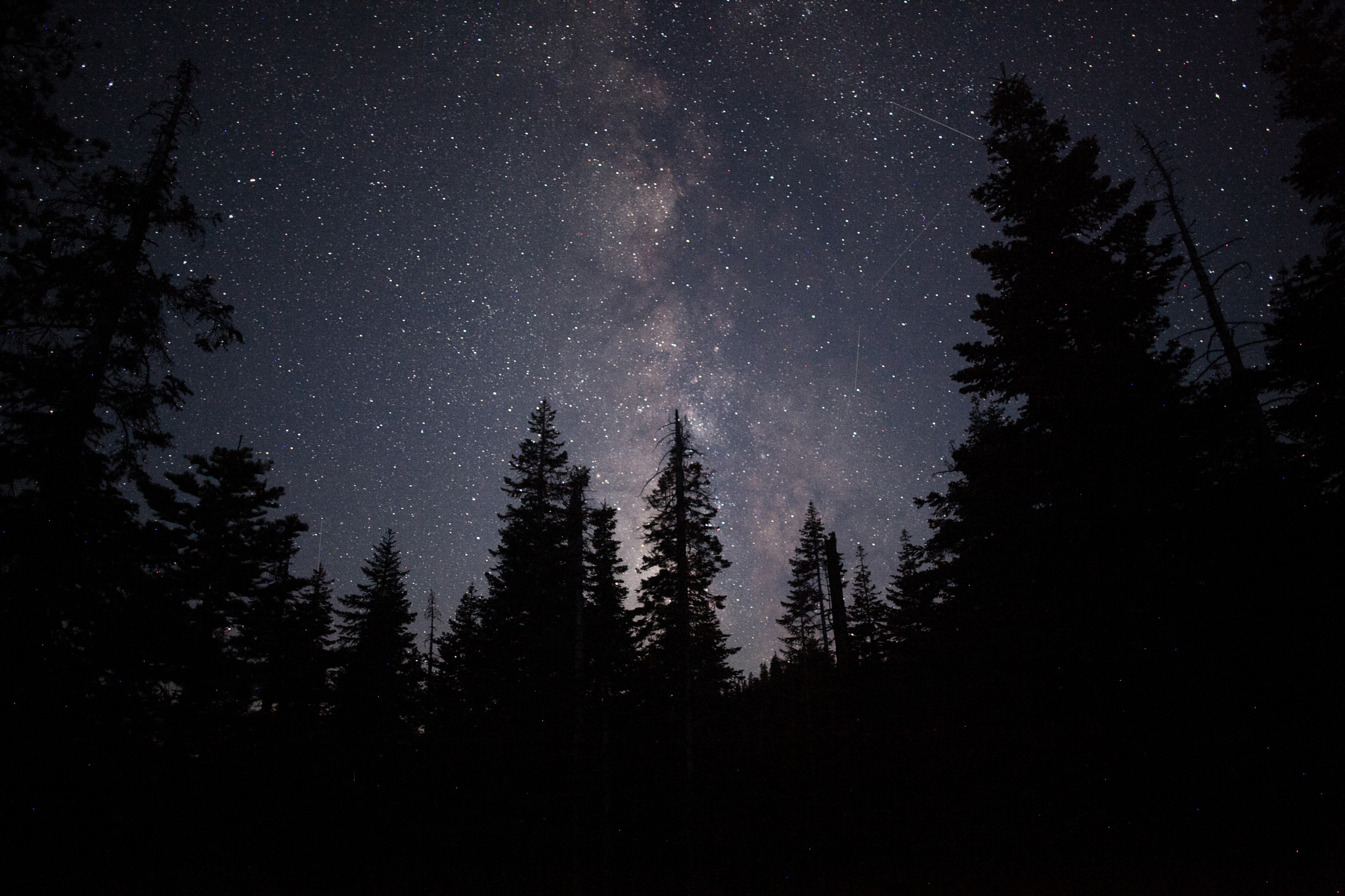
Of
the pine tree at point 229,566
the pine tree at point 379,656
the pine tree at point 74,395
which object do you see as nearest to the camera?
the pine tree at point 74,395

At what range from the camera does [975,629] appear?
56.8ft

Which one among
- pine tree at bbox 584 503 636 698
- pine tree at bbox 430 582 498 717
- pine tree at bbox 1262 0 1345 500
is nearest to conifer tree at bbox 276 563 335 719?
pine tree at bbox 430 582 498 717

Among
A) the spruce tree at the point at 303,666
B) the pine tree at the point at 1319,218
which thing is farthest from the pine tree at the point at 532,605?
the pine tree at the point at 1319,218

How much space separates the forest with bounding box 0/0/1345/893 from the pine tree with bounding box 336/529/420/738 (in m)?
5.48

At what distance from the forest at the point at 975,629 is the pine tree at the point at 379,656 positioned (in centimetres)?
548

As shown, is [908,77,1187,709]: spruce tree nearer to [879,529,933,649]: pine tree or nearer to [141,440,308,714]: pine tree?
[879,529,933,649]: pine tree

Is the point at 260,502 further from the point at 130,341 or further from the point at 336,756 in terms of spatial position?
the point at 130,341

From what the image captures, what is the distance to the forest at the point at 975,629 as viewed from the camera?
9.21 metres

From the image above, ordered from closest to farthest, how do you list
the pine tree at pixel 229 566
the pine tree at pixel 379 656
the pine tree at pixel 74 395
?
the pine tree at pixel 74 395
the pine tree at pixel 229 566
the pine tree at pixel 379 656

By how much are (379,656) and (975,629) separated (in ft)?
95.4

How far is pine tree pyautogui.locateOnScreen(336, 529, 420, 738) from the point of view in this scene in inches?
1047

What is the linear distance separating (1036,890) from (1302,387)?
13.9 m

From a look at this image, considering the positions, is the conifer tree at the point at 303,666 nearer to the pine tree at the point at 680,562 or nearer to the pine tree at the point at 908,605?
the pine tree at the point at 680,562

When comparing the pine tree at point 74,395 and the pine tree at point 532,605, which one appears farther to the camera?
the pine tree at point 532,605
